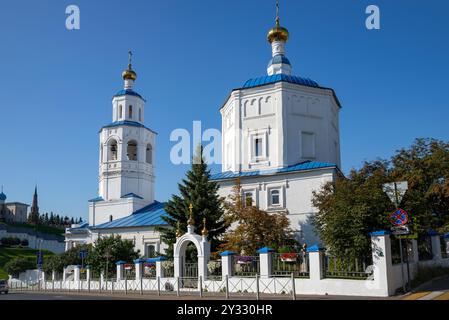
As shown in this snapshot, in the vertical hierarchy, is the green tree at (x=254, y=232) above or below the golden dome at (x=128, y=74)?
below

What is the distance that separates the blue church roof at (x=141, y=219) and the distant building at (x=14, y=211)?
10007 cm

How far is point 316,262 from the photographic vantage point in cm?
1803

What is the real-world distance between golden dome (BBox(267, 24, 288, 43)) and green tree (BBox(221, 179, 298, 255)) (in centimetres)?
1439

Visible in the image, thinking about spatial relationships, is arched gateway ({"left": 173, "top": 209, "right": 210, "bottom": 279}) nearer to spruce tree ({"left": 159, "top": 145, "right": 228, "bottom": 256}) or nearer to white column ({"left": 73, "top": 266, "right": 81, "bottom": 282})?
spruce tree ({"left": 159, "top": 145, "right": 228, "bottom": 256})

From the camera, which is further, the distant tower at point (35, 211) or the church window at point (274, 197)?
the distant tower at point (35, 211)

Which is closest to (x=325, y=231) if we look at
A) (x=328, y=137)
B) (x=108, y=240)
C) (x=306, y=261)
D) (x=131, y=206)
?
(x=306, y=261)

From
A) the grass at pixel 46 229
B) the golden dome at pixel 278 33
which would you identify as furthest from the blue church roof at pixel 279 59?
the grass at pixel 46 229

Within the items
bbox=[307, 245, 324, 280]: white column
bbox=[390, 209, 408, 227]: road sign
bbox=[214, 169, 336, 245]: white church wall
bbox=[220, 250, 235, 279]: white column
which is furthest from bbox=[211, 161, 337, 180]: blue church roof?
bbox=[390, 209, 408, 227]: road sign

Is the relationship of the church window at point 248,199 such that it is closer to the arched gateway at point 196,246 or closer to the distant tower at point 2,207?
the arched gateway at point 196,246

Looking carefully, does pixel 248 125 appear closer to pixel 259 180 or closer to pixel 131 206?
pixel 259 180

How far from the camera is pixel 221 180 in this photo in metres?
31.4

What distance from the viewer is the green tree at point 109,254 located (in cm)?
3062

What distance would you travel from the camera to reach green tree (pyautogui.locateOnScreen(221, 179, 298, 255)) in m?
25.3

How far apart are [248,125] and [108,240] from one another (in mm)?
12210
